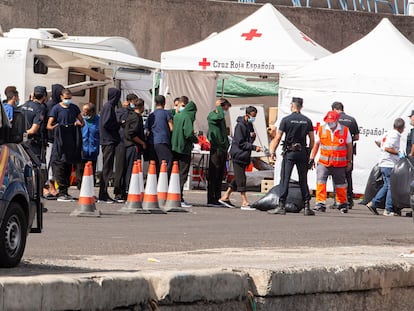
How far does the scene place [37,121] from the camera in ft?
68.0

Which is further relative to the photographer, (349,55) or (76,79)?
(76,79)

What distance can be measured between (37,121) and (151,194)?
2.50 meters

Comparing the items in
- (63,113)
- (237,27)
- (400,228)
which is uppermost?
(237,27)

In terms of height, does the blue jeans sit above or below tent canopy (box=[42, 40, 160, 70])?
below

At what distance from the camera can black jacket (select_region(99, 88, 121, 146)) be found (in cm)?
2109

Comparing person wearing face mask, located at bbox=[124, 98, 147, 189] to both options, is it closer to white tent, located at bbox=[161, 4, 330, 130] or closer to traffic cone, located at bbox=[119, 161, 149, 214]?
traffic cone, located at bbox=[119, 161, 149, 214]

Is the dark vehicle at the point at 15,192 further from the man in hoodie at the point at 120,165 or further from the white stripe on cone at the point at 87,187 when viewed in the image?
the man in hoodie at the point at 120,165

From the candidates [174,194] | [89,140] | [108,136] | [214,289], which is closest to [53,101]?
[89,140]

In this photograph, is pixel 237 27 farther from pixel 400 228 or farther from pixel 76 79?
pixel 400 228

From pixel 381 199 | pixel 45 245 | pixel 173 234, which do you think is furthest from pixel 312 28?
pixel 45 245

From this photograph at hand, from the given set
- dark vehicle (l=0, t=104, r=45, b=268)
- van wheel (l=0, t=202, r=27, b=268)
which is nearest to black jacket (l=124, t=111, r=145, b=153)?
dark vehicle (l=0, t=104, r=45, b=268)

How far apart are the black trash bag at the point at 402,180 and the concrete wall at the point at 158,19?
16759 millimetres

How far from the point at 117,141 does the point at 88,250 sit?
883 centimetres

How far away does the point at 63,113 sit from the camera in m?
21.0
